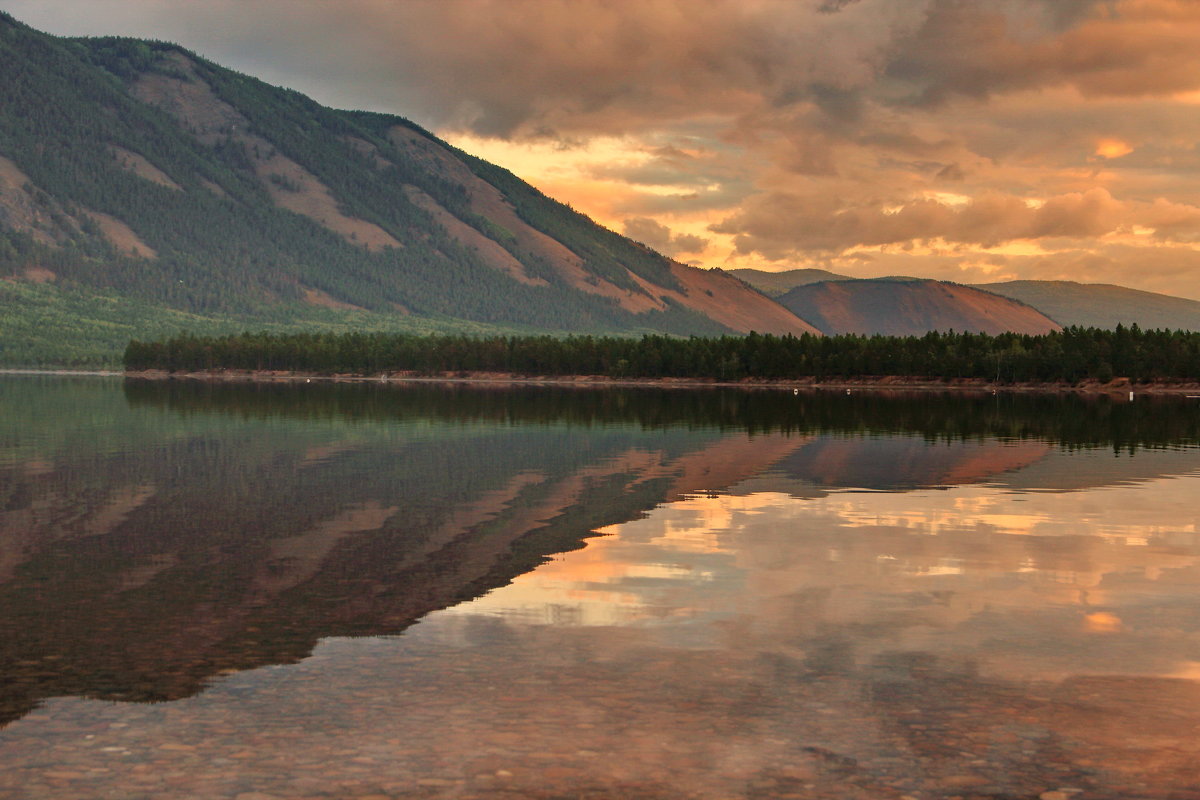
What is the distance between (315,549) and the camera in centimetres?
2991

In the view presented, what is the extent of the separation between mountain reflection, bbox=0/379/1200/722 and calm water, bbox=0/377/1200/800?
173 millimetres

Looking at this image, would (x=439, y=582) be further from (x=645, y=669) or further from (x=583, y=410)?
(x=583, y=410)

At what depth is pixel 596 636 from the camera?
20.6m

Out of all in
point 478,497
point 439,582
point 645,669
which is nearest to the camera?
point 645,669

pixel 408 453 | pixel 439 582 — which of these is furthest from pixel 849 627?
pixel 408 453

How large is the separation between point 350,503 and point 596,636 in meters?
20.3

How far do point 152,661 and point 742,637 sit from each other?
9083 mm

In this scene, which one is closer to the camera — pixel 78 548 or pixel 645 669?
pixel 645 669

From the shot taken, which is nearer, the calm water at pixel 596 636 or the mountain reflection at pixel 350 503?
the calm water at pixel 596 636

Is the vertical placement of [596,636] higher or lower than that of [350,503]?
higher

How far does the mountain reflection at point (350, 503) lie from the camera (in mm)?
20953

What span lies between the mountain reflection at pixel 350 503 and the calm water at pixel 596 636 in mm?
173

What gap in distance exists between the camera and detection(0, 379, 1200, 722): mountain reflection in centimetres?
2095

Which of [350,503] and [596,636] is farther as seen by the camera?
[350,503]
